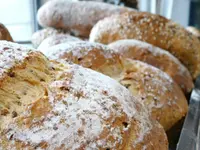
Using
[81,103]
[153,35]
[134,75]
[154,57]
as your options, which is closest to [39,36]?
[153,35]

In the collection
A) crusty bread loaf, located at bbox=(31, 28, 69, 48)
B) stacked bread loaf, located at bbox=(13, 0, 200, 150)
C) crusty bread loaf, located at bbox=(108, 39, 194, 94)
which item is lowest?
crusty bread loaf, located at bbox=(31, 28, 69, 48)

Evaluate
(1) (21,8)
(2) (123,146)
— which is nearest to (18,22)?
(1) (21,8)

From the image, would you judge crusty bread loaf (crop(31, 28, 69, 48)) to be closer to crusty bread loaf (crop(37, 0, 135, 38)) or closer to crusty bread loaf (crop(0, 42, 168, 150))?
crusty bread loaf (crop(37, 0, 135, 38))

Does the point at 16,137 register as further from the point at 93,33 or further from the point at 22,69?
the point at 93,33

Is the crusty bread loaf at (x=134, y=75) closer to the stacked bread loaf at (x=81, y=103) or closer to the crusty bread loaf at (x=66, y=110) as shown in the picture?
the stacked bread loaf at (x=81, y=103)

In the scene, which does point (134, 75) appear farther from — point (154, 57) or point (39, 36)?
point (39, 36)

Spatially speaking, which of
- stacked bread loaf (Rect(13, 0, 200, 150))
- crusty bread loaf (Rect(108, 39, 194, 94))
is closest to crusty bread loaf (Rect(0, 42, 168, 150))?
stacked bread loaf (Rect(13, 0, 200, 150))
